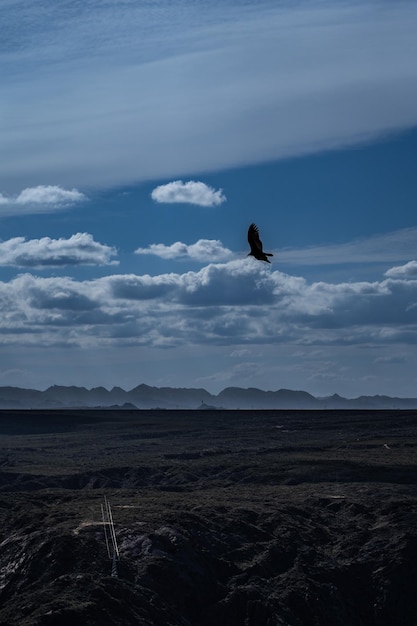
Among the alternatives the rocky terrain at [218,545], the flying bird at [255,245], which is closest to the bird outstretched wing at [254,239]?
the flying bird at [255,245]

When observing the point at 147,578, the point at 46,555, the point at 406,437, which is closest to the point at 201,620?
the point at 147,578

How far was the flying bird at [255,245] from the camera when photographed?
2786 cm

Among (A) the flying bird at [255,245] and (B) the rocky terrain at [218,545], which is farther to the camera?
(B) the rocky terrain at [218,545]

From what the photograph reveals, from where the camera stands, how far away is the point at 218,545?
6675 centimetres

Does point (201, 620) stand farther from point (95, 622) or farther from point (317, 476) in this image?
point (317, 476)

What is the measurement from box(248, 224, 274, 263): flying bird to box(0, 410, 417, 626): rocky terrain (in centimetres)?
2538

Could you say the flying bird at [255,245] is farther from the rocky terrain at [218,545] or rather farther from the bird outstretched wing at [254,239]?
the rocky terrain at [218,545]

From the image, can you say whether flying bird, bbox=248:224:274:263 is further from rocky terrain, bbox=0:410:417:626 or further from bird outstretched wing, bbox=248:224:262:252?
rocky terrain, bbox=0:410:417:626

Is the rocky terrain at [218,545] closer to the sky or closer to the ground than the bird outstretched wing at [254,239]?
closer to the ground

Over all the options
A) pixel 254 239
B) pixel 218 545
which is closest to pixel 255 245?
pixel 254 239

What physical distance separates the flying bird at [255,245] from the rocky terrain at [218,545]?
83.3 feet

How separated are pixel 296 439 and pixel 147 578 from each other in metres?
92.1

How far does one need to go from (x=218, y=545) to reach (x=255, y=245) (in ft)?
136

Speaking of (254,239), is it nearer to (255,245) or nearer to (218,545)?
(255,245)
